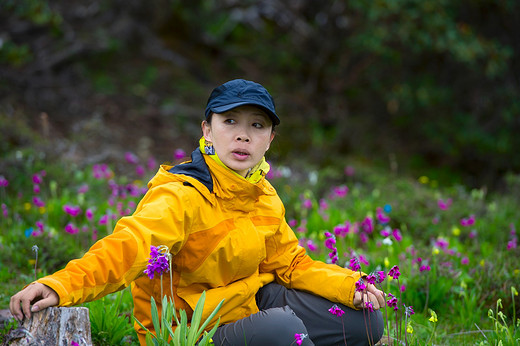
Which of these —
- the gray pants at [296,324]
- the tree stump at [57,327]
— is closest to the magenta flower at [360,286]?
the gray pants at [296,324]

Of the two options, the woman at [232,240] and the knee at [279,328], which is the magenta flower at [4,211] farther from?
the knee at [279,328]

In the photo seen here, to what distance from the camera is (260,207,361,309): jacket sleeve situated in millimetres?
2611

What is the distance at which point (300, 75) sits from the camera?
1050cm

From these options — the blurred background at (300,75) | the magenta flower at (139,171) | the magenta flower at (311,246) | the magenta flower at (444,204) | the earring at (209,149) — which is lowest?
the magenta flower at (444,204)

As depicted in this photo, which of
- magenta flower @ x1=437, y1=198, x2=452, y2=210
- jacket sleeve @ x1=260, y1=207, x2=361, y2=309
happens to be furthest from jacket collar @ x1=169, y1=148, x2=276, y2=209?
magenta flower @ x1=437, y1=198, x2=452, y2=210

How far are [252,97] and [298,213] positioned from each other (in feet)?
9.96

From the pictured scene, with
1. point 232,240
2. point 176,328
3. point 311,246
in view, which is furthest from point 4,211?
point 176,328

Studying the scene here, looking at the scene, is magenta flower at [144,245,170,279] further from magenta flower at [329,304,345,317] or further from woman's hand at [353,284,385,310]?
woman's hand at [353,284,385,310]

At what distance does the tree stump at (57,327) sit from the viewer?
6.57 ft

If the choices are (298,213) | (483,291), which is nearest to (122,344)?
(483,291)

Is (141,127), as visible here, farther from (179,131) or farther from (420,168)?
(420,168)

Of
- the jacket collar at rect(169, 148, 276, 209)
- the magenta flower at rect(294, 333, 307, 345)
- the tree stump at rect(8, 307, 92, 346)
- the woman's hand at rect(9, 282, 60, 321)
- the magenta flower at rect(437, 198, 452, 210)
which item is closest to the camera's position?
the woman's hand at rect(9, 282, 60, 321)

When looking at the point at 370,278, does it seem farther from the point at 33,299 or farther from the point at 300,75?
the point at 300,75

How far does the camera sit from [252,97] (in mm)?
2406
